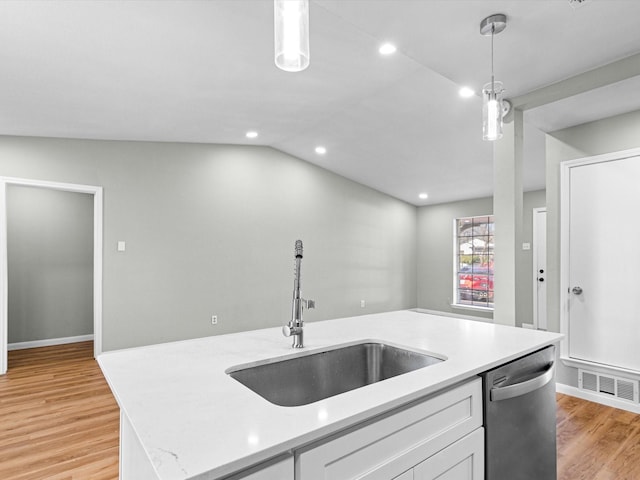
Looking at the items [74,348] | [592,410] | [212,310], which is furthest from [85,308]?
[592,410]

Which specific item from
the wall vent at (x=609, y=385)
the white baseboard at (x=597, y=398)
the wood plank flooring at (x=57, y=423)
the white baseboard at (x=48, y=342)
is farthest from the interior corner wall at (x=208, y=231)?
the wall vent at (x=609, y=385)

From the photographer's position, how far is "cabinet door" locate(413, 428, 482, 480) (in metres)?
1.05

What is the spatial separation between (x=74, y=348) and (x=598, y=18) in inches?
242

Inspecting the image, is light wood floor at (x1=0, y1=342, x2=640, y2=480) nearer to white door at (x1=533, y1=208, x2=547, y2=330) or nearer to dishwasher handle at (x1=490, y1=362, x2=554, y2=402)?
dishwasher handle at (x1=490, y1=362, x2=554, y2=402)

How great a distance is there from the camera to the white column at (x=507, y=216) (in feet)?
8.20

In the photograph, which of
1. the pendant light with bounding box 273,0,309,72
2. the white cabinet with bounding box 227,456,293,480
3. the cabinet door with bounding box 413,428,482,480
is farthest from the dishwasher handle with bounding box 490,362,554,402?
the pendant light with bounding box 273,0,309,72

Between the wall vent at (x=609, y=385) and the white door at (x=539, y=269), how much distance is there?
296 cm

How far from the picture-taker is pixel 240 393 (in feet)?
3.18

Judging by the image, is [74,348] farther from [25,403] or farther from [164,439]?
[164,439]

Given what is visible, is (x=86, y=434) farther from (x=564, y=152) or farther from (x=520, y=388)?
(x=564, y=152)

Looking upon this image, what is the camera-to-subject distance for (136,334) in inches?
178

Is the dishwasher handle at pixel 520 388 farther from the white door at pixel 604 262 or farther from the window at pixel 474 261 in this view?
the window at pixel 474 261

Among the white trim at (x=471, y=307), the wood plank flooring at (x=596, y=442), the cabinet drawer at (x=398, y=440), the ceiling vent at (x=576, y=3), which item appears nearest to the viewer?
the cabinet drawer at (x=398, y=440)

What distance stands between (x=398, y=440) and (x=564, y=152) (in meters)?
3.39
